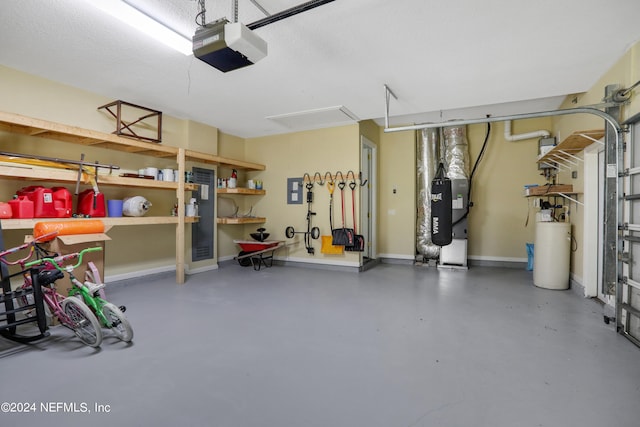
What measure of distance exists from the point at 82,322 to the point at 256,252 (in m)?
3.36

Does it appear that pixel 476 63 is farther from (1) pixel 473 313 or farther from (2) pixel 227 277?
(2) pixel 227 277

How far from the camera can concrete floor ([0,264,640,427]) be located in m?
1.72

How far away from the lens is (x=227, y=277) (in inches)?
208

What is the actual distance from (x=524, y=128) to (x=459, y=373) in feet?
18.8

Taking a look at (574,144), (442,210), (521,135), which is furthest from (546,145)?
(442,210)

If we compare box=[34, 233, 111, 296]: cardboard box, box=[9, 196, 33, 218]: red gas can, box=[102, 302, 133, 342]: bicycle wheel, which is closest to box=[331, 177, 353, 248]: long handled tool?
box=[34, 233, 111, 296]: cardboard box

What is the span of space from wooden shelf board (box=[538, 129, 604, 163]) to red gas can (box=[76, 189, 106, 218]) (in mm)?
5842

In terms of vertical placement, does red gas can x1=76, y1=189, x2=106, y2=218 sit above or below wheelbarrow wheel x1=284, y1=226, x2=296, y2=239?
above

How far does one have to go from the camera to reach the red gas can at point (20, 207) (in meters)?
3.24

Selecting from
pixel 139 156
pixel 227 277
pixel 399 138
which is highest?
pixel 399 138

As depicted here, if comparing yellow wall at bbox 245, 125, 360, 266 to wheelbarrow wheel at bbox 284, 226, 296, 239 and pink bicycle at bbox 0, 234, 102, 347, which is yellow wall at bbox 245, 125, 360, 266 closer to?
wheelbarrow wheel at bbox 284, 226, 296, 239

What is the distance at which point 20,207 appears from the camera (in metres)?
3.24

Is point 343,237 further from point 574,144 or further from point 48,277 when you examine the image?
point 48,277

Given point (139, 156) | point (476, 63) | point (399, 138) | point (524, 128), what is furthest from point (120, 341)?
point (524, 128)
